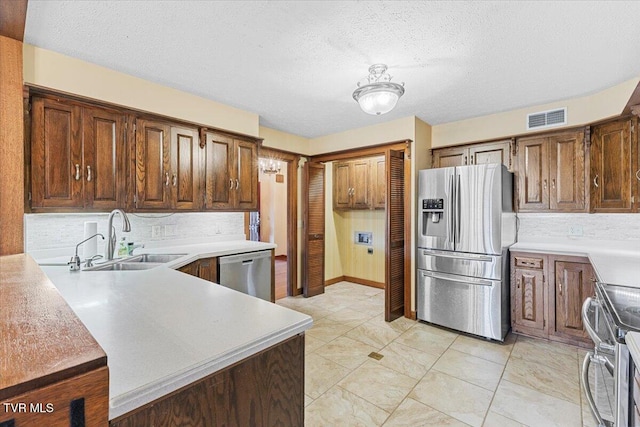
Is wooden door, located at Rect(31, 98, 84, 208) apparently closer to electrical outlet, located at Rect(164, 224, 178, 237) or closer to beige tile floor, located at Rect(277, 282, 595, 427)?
electrical outlet, located at Rect(164, 224, 178, 237)

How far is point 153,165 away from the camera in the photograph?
2.64 m

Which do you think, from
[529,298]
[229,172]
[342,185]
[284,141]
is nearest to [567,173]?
[529,298]

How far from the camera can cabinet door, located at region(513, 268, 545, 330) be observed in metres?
2.96

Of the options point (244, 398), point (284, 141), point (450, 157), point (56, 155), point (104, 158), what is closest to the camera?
point (244, 398)

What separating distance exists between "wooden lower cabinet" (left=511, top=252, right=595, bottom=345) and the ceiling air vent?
4.45 ft

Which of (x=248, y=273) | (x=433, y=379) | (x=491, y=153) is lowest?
(x=433, y=379)

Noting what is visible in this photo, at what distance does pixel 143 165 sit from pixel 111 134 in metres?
0.32

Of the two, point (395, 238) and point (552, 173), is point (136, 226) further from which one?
point (552, 173)

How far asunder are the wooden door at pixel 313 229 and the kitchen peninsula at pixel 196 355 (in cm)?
310

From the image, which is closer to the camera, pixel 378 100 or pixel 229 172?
pixel 378 100

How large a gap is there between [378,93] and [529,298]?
8.42ft

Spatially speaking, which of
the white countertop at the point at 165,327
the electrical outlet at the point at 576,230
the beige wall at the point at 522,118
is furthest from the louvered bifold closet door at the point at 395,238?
the white countertop at the point at 165,327

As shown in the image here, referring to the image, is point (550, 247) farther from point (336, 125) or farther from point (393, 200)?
point (336, 125)

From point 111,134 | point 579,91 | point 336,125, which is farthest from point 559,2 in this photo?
point 111,134
